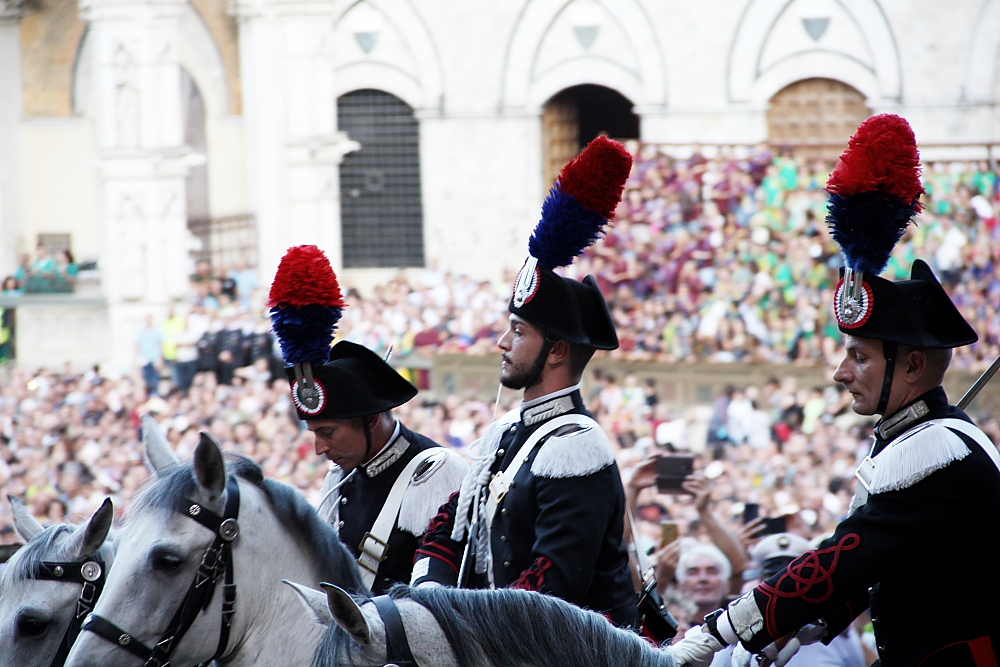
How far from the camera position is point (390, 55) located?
60.6 feet

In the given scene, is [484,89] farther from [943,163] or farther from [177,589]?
[177,589]

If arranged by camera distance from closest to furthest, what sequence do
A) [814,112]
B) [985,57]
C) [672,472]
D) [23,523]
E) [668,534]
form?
[23,523] < [672,472] < [668,534] < [985,57] < [814,112]

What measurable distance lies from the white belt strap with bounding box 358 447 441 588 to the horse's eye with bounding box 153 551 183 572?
0.78 meters

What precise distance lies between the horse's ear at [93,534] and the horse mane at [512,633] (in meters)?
1.66

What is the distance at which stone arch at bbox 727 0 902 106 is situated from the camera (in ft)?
54.9

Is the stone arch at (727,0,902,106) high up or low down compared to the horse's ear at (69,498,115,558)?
up

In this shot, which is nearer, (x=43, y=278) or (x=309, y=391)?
(x=309, y=391)

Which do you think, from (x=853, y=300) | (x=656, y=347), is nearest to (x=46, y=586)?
(x=853, y=300)

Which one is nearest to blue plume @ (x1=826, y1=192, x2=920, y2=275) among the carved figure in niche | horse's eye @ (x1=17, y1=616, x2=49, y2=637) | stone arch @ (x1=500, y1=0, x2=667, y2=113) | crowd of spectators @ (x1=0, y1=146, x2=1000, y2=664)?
horse's eye @ (x1=17, y1=616, x2=49, y2=637)

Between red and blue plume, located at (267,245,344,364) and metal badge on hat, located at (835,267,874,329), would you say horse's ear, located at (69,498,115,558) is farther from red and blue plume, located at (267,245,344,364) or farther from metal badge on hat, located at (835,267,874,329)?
metal badge on hat, located at (835,267,874,329)

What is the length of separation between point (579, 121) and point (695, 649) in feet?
55.9

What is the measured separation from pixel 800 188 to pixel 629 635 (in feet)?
39.5

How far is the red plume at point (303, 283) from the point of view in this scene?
3.30 metres

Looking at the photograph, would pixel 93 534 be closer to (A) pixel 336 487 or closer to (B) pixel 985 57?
(A) pixel 336 487
